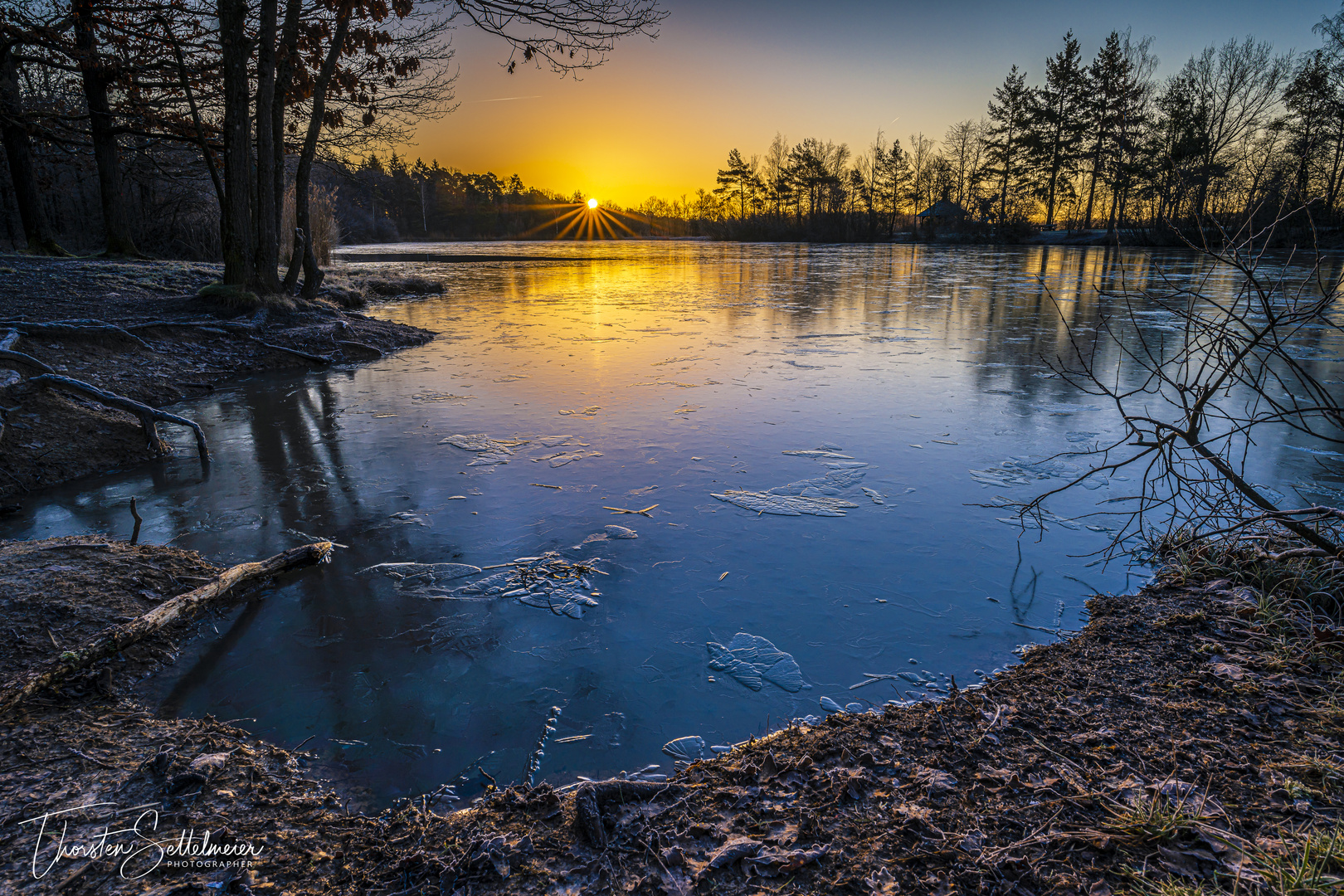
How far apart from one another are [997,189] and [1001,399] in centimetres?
5149

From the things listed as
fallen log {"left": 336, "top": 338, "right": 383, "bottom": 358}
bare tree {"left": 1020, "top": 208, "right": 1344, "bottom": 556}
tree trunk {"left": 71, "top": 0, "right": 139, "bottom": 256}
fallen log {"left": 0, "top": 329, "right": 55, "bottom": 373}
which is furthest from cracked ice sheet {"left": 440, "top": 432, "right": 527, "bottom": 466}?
tree trunk {"left": 71, "top": 0, "right": 139, "bottom": 256}

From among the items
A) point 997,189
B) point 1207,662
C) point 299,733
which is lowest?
point 299,733

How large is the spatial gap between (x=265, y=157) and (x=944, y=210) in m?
56.7

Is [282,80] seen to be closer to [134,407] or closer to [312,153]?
[312,153]

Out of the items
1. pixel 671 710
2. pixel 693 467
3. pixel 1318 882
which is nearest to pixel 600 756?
pixel 671 710

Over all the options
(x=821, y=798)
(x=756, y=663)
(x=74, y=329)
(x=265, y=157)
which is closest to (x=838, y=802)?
(x=821, y=798)

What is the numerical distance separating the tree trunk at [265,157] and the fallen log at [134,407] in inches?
212

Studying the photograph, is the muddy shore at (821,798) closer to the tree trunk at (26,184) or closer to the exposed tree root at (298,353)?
the exposed tree root at (298,353)

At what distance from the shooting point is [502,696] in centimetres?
243

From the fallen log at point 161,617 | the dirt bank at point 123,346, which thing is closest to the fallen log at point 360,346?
the dirt bank at point 123,346

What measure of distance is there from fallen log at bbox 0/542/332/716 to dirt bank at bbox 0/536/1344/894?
0.06 metres

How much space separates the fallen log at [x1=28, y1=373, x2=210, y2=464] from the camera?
188 inches

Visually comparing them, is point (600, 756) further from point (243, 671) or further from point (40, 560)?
point (40, 560)

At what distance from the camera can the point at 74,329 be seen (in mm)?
6551
